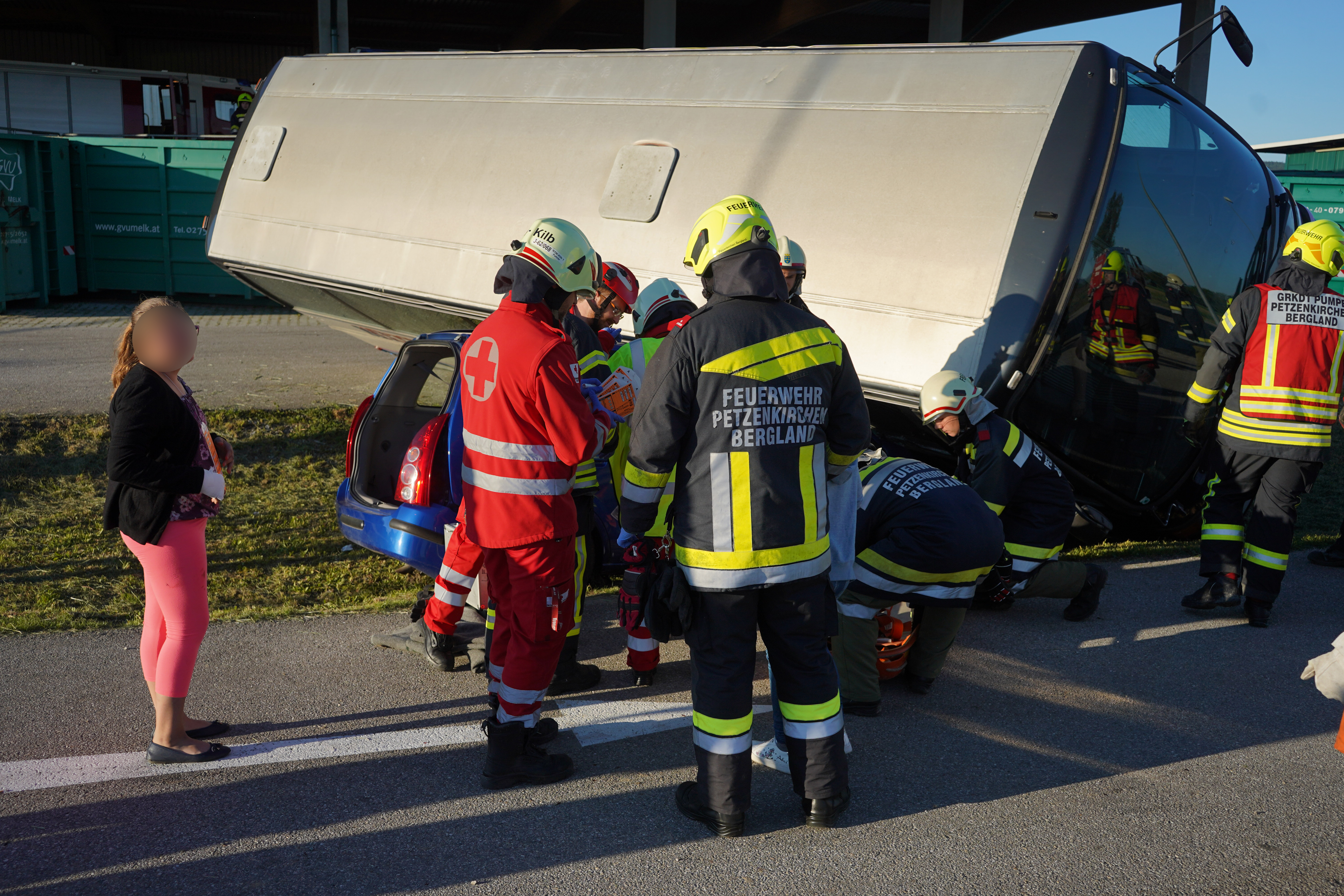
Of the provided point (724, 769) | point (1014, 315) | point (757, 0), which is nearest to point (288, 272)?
point (1014, 315)

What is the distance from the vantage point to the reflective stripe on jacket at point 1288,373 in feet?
17.2

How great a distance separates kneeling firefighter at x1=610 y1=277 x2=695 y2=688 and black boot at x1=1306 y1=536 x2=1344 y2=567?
14.7 feet

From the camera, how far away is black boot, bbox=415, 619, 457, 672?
4.50 meters

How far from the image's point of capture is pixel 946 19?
55.4 ft

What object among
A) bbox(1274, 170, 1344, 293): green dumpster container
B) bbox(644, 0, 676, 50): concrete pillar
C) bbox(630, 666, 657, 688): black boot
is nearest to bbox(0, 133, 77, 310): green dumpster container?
bbox(644, 0, 676, 50): concrete pillar

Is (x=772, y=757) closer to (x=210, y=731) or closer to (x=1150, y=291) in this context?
(x=210, y=731)

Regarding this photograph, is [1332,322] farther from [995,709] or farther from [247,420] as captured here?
[247,420]

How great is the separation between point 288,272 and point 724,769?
675 centimetres

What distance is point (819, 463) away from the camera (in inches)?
129

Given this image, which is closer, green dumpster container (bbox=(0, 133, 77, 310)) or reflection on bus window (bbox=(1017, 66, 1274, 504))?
reflection on bus window (bbox=(1017, 66, 1274, 504))

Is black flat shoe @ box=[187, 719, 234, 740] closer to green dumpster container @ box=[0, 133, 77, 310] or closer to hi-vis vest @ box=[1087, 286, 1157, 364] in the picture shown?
hi-vis vest @ box=[1087, 286, 1157, 364]

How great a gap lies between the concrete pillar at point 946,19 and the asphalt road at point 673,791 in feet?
47.3

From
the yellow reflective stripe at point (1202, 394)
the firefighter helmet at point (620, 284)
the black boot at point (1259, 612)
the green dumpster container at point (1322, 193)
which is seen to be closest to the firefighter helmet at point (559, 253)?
the firefighter helmet at point (620, 284)

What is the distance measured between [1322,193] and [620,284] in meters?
14.5
